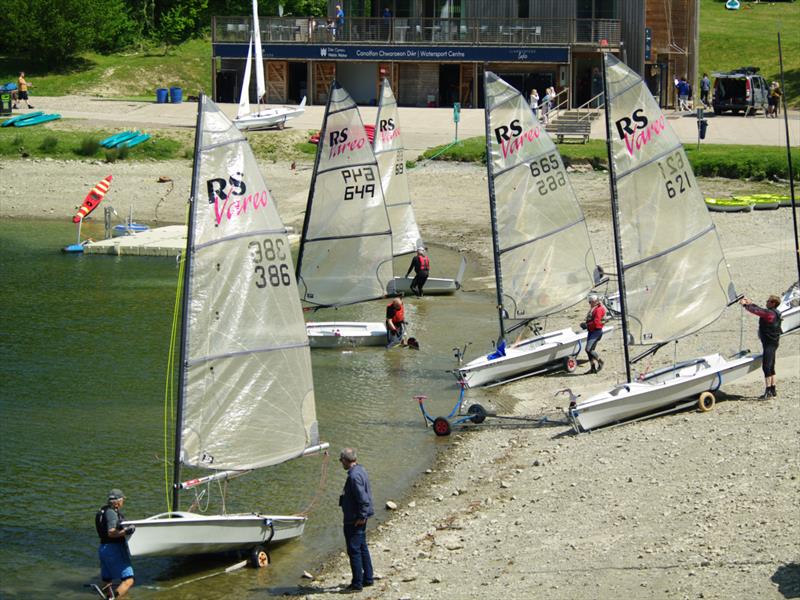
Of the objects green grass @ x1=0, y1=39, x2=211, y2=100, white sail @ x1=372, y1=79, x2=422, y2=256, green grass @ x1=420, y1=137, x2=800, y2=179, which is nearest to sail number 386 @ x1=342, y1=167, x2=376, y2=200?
white sail @ x1=372, y1=79, x2=422, y2=256

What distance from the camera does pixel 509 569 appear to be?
59.4ft

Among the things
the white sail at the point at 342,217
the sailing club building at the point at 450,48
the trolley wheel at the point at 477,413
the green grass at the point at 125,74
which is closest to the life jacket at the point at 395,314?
the white sail at the point at 342,217

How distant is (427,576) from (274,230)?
221 inches

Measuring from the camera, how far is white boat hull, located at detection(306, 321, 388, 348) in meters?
33.5

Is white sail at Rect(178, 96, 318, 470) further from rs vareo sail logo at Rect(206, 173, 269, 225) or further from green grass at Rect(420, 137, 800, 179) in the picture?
green grass at Rect(420, 137, 800, 179)

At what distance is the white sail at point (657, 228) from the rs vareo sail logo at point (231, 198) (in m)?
9.08

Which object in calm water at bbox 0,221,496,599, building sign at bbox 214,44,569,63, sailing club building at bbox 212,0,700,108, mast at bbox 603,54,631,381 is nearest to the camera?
calm water at bbox 0,221,496,599

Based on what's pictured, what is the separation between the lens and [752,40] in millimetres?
92750

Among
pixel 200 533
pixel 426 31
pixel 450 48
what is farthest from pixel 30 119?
pixel 200 533

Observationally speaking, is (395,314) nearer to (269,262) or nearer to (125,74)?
(269,262)

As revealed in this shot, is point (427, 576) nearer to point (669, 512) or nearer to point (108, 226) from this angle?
point (669, 512)

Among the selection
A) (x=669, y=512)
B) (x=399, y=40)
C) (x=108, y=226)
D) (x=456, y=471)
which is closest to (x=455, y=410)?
(x=456, y=471)

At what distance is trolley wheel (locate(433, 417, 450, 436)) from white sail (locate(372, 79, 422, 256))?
14967mm

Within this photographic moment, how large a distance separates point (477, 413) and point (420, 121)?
4364 centimetres
